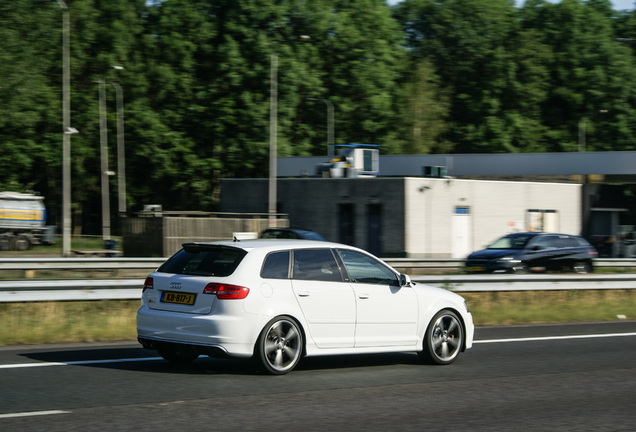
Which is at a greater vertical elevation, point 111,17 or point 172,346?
point 111,17

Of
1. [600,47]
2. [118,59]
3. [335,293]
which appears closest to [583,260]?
[335,293]

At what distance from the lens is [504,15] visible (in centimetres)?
7025

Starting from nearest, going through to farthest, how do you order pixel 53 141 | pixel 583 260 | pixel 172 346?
pixel 172 346 < pixel 583 260 < pixel 53 141

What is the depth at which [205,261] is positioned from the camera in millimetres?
9656

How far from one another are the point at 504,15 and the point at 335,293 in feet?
209

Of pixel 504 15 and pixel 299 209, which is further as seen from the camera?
pixel 504 15

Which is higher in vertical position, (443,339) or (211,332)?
(211,332)

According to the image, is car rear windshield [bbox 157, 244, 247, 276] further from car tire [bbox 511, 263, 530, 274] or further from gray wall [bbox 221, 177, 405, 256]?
gray wall [bbox 221, 177, 405, 256]

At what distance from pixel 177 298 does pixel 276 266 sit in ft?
3.54

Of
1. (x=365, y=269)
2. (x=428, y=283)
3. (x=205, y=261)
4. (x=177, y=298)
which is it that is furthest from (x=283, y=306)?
(x=428, y=283)

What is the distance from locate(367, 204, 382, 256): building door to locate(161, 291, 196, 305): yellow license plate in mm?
29797

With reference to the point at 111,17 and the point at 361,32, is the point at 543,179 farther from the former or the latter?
the point at 111,17

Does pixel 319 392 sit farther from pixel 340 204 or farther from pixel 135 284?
pixel 340 204

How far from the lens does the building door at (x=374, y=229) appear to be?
39.2 metres
